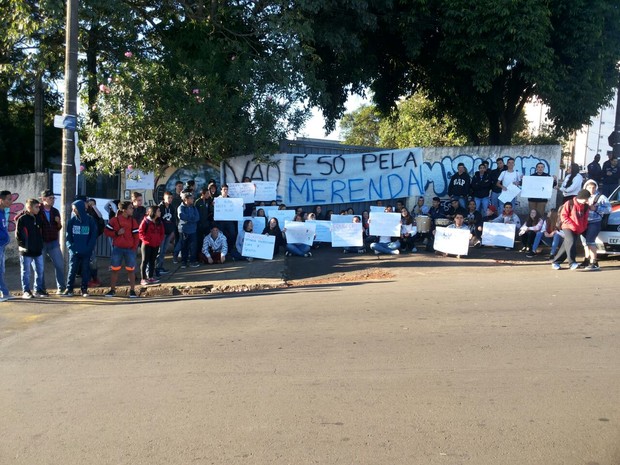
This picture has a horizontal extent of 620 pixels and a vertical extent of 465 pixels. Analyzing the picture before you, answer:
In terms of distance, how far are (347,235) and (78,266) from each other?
6.02 meters

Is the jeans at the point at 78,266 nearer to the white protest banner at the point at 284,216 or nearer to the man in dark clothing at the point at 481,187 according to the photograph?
the white protest banner at the point at 284,216

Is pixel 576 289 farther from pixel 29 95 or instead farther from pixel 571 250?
pixel 29 95

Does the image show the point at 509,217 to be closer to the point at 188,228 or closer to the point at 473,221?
the point at 473,221

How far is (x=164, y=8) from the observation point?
15031mm

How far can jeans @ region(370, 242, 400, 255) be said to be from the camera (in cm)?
1414

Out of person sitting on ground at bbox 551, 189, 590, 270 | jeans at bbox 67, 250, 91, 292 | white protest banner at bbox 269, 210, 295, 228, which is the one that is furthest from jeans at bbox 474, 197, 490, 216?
jeans at bbox 67, 250, 91, 292

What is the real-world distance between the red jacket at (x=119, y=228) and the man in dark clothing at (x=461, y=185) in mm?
7992

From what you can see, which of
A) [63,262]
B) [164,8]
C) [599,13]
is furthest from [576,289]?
[164,8]

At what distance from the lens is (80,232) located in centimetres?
1089

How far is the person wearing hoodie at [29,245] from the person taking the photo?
10.4 m

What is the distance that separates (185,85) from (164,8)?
2636mm

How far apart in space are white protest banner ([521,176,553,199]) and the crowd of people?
16cm

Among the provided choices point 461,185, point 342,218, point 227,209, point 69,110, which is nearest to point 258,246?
point 227,209

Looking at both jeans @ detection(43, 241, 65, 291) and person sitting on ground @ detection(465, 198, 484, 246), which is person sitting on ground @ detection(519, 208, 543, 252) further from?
jeans @ detection(43, 241, 65, 291)
